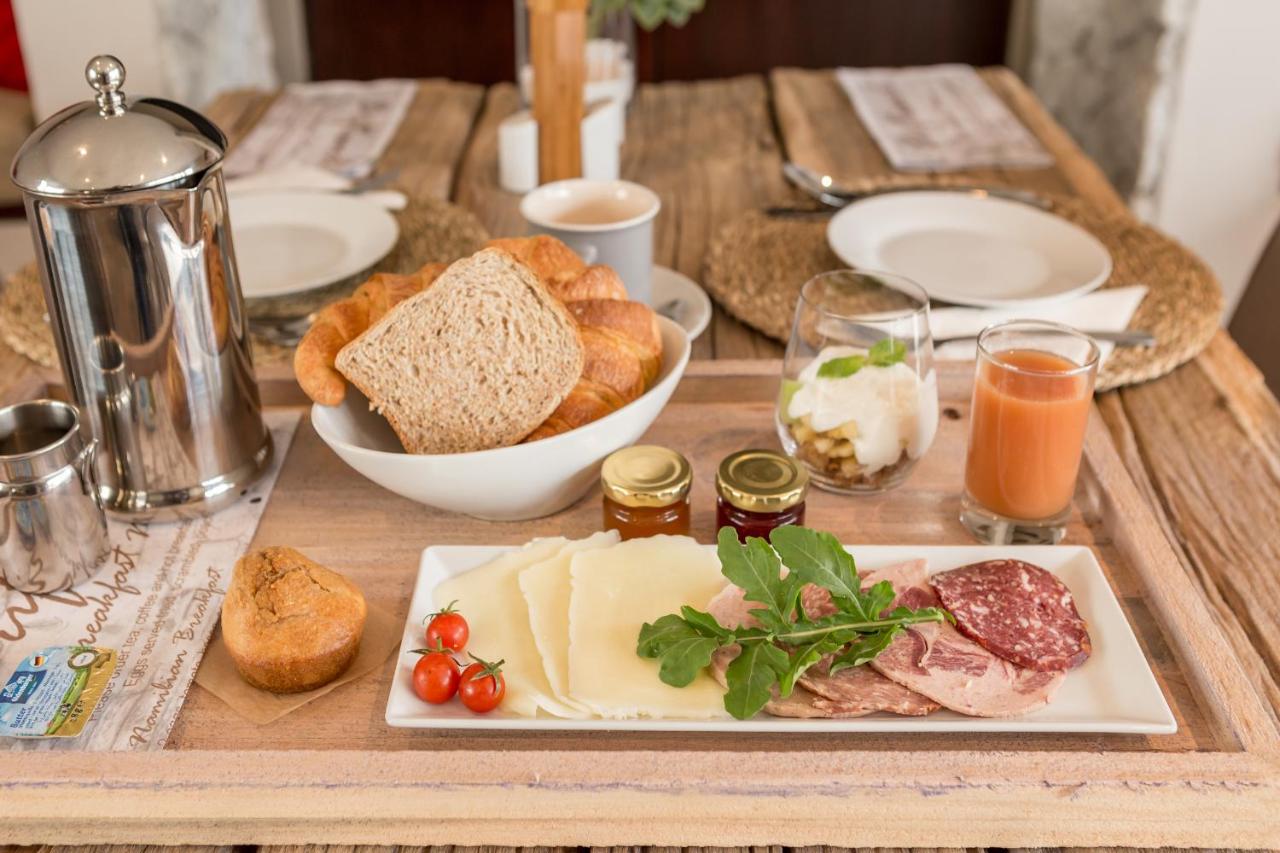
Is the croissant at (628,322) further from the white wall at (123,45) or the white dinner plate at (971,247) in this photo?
the white wall at (123,45)

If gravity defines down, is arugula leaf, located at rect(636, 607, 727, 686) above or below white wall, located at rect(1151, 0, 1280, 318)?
above

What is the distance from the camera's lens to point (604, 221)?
130 cm

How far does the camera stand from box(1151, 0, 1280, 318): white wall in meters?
2.54

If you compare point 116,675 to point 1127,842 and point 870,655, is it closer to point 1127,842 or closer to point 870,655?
point 870,655

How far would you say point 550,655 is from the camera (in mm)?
778

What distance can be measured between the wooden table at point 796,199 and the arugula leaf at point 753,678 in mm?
349

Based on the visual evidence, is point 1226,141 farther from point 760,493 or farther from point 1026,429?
point 760,493

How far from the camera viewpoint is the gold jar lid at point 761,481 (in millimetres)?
875

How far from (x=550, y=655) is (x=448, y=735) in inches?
3.2

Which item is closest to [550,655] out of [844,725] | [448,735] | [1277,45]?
[448,735]

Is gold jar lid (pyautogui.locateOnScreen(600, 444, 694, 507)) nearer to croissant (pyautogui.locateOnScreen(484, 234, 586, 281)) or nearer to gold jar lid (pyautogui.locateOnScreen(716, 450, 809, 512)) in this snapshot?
gold jar lid (pyautogui.locateOnScreen(716, 450, 809, 512))

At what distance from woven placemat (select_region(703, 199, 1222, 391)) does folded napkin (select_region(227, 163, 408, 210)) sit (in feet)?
1.53

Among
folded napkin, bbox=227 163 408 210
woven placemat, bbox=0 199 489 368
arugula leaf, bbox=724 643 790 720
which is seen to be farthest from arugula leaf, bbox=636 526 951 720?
folded napkin, bbox=227 163 408 210

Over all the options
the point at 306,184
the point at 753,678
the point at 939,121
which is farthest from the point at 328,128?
the point at 753,678
